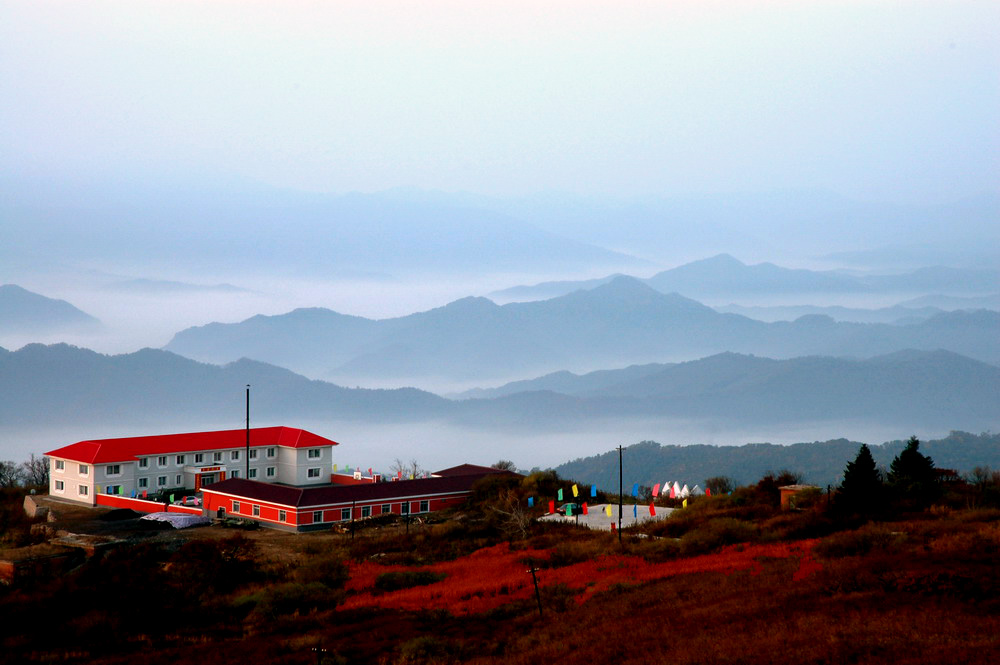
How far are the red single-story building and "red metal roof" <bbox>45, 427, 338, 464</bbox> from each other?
970 centimetres

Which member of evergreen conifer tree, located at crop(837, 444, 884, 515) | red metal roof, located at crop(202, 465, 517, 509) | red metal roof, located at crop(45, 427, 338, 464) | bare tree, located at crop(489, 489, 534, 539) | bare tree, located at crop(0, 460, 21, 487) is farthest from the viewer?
bare tree, located at crop(0, 460, 21, 487)

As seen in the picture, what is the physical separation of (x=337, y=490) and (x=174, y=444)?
785 inches

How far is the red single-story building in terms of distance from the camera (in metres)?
59.2

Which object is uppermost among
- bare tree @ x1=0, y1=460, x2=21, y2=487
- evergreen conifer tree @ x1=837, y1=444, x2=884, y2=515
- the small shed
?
evergreen conifer tree @ x1=837, y1=444, x2=884, y2=515

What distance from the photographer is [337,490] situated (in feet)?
202

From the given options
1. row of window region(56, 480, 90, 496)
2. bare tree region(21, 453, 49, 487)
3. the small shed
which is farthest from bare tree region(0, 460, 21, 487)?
the small shed

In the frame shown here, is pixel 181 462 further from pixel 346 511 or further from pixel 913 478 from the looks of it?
pixel 913 478

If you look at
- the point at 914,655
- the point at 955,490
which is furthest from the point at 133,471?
the point at 914,655

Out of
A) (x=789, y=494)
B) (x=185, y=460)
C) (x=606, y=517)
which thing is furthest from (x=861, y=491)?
(x=185, y=460)

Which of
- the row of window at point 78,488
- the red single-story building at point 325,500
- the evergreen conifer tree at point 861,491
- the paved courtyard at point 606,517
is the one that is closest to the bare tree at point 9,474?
the row of window at point 78,488

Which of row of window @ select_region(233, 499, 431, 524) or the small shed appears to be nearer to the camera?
the small shed

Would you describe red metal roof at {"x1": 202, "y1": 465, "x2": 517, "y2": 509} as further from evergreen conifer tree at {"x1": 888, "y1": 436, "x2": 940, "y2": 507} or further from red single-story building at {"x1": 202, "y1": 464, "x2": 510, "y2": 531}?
evergreen conifer tree at {"x1": 888, "y1": 436, "x2": 940, "y2": 507}

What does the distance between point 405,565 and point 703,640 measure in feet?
76.9

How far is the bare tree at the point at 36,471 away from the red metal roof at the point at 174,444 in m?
26.2
